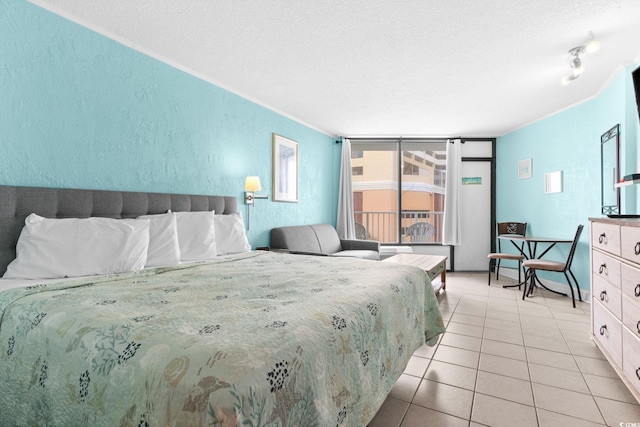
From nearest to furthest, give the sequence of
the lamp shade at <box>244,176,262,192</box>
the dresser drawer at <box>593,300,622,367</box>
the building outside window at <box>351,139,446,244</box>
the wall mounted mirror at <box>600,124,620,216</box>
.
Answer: the dresser drawer at <box>593,300,622,367</box> → the wall mounted mirror at <box>600,124,620,216</box> → the lamp shade at <box>244,176,262,192</box> → the building outside window at <box>351,139,446,244</box>

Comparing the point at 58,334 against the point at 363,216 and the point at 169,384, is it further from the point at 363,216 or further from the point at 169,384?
the point at 363,216

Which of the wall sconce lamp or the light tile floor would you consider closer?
the light tile floor

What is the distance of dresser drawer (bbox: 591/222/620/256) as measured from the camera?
6.54 ft

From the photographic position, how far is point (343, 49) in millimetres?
2691

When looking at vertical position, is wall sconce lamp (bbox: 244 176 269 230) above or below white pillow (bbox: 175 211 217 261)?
above

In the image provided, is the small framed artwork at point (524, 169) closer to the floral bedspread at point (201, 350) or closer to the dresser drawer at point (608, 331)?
the dresser drawer at point (608, 331)

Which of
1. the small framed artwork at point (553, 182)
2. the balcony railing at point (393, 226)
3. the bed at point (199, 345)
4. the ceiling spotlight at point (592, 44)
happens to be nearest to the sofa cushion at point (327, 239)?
the balcony railing at point (393, 226)

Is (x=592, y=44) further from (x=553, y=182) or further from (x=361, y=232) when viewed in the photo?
(x=361, y=232)

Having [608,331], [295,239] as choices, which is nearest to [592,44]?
[608,331]

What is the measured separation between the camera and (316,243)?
468 cm

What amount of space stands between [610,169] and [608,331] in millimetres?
2222

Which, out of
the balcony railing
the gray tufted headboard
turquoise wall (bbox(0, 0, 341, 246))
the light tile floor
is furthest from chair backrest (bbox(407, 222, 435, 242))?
the gray tufted headboard

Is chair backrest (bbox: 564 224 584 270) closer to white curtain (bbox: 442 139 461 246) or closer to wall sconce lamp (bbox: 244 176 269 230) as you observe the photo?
white curtain (bbox: 442 139 461 246)

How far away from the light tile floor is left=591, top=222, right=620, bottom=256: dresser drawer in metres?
0.85
